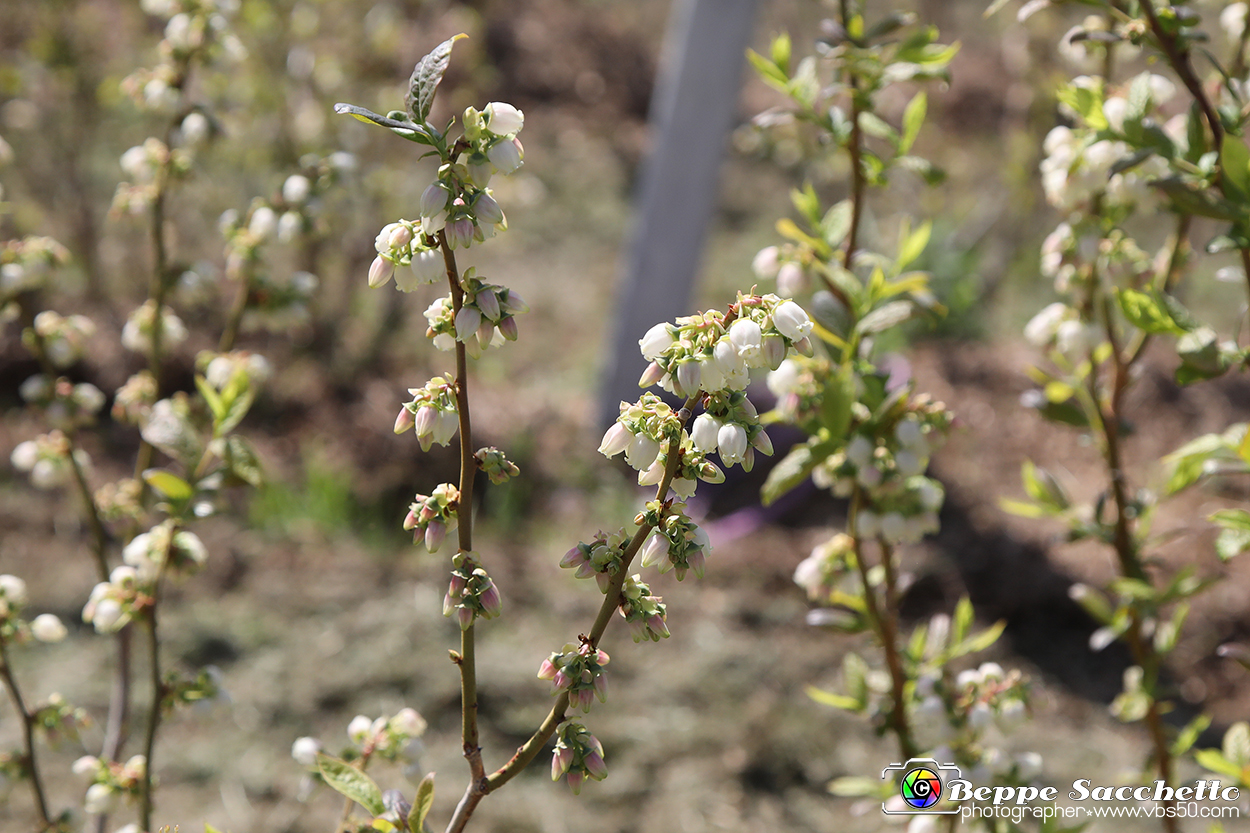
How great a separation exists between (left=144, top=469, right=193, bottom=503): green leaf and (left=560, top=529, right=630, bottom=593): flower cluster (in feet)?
1.90

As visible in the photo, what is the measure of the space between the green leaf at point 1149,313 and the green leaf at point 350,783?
1.05 meters

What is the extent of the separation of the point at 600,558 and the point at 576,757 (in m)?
0.19

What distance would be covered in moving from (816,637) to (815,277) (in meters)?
1.89

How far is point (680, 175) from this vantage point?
12.1ft

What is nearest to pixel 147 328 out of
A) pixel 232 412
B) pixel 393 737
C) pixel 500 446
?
pixel 232 412

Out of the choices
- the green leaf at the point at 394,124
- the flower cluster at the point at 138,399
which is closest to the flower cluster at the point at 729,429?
the green leaf at the point at 394,124

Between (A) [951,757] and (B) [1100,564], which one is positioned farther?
(B) [1100,564]

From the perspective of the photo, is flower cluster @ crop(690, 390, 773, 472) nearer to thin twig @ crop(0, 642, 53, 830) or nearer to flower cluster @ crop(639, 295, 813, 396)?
flower cluster @ crop(639, 295, 813, 396)

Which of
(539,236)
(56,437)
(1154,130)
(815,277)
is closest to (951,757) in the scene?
(815,277)

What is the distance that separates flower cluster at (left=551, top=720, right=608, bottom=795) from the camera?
0.90 m

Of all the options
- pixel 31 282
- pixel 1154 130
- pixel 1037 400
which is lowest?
pixel 1037 400

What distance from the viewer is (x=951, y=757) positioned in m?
1.44

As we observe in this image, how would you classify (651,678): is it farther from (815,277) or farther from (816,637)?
(815,277)

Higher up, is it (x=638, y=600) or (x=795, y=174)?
A: (x=638, y=600)
